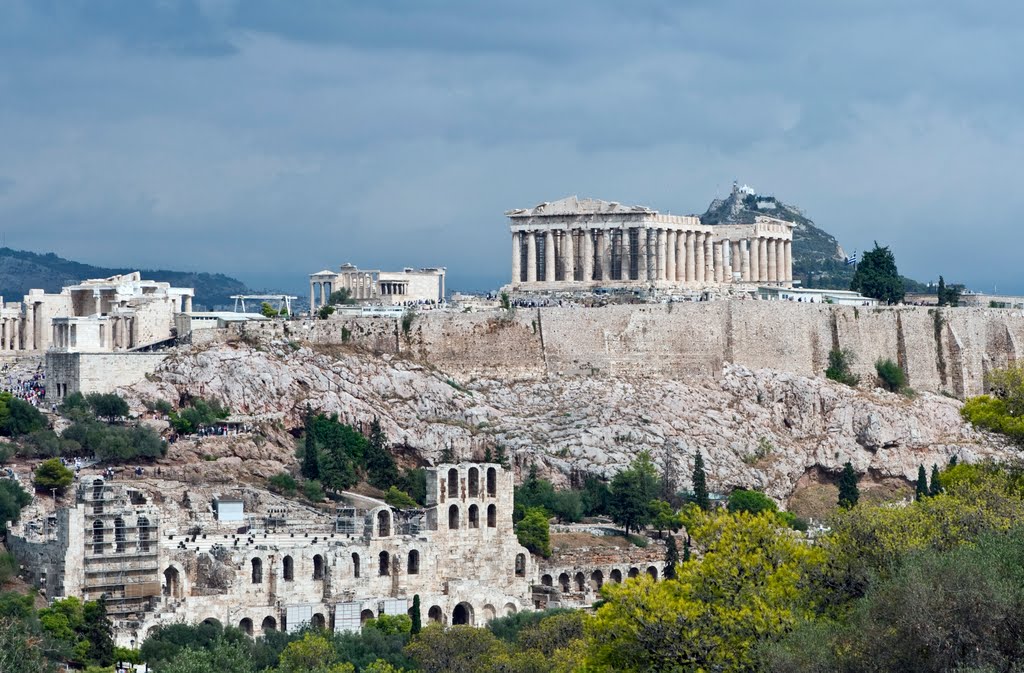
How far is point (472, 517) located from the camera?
79.6m

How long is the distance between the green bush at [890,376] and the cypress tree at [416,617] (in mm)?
42800

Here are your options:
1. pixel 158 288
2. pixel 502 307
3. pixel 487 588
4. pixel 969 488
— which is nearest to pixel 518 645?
pixel 487 588

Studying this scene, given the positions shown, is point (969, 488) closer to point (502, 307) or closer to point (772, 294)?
point (502, 307)

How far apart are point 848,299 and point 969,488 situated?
6627cm

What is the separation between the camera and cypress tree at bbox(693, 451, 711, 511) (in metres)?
90.9

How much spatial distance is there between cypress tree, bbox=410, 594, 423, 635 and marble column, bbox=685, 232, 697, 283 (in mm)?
44066

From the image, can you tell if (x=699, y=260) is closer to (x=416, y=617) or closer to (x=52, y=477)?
(x=52, y=477)

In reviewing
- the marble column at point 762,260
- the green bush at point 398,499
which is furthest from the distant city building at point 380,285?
the green bush at point 398,499

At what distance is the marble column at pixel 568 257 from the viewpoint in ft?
375

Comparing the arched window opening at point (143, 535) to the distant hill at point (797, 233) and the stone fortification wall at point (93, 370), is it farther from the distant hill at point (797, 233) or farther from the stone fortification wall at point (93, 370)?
the distant hill at point (797, 233)

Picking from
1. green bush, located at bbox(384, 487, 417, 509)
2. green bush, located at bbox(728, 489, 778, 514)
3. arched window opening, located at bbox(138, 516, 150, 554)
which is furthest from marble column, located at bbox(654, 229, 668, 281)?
arched window opening, located at bbox(138, 516, 150, 554)

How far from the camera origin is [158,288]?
110 metres

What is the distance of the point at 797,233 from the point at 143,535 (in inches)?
5159

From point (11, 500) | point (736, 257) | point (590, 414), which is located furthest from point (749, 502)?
point (736, 257)
